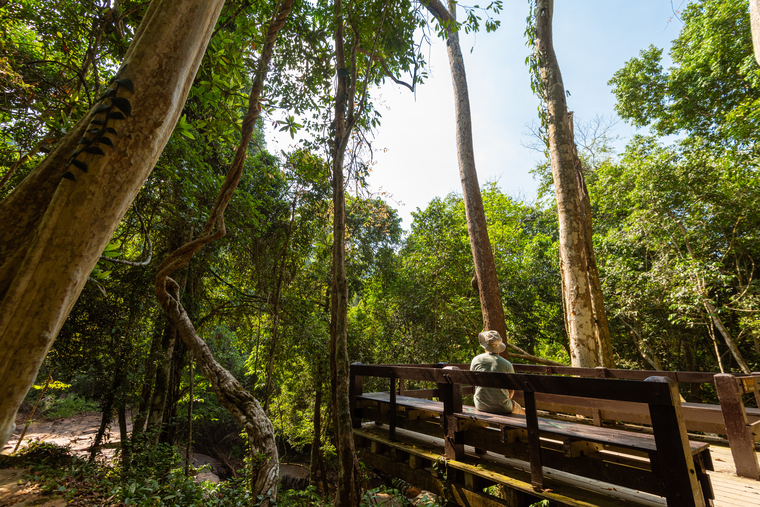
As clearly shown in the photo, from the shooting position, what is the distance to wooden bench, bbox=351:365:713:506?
5.78ft

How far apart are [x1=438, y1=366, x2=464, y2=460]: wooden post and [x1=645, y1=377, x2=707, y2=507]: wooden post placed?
145 centimetres

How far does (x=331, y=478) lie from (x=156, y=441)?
832cm

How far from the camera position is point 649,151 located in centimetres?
→ 1202

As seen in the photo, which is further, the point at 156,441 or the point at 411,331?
the point at 411,331

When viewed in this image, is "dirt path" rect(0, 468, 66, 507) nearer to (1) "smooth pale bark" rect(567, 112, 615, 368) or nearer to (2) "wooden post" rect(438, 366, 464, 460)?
(2) "wooden post" rect(438, 366, 464, 460)

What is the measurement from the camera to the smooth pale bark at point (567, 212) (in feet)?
16.0

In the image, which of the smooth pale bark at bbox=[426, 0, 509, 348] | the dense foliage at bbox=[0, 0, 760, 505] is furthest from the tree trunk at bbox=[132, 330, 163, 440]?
the smooth pale bark at bbox=[426, 0, 509, 348]

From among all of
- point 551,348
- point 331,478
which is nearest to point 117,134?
point 331,478

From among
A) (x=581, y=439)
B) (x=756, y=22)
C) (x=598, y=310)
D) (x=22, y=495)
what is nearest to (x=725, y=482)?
(x=581, y=439)

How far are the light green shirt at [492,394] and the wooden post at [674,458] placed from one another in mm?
1432

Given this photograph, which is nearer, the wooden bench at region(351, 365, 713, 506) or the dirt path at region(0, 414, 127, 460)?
the wooden bench at region(351, 365, 713, 506)

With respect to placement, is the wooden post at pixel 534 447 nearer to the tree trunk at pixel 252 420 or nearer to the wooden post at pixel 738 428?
the tree trunk at pixel 252 420

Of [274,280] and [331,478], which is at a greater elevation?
[274,280]

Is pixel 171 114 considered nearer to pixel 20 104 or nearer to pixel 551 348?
pixel 20 104
